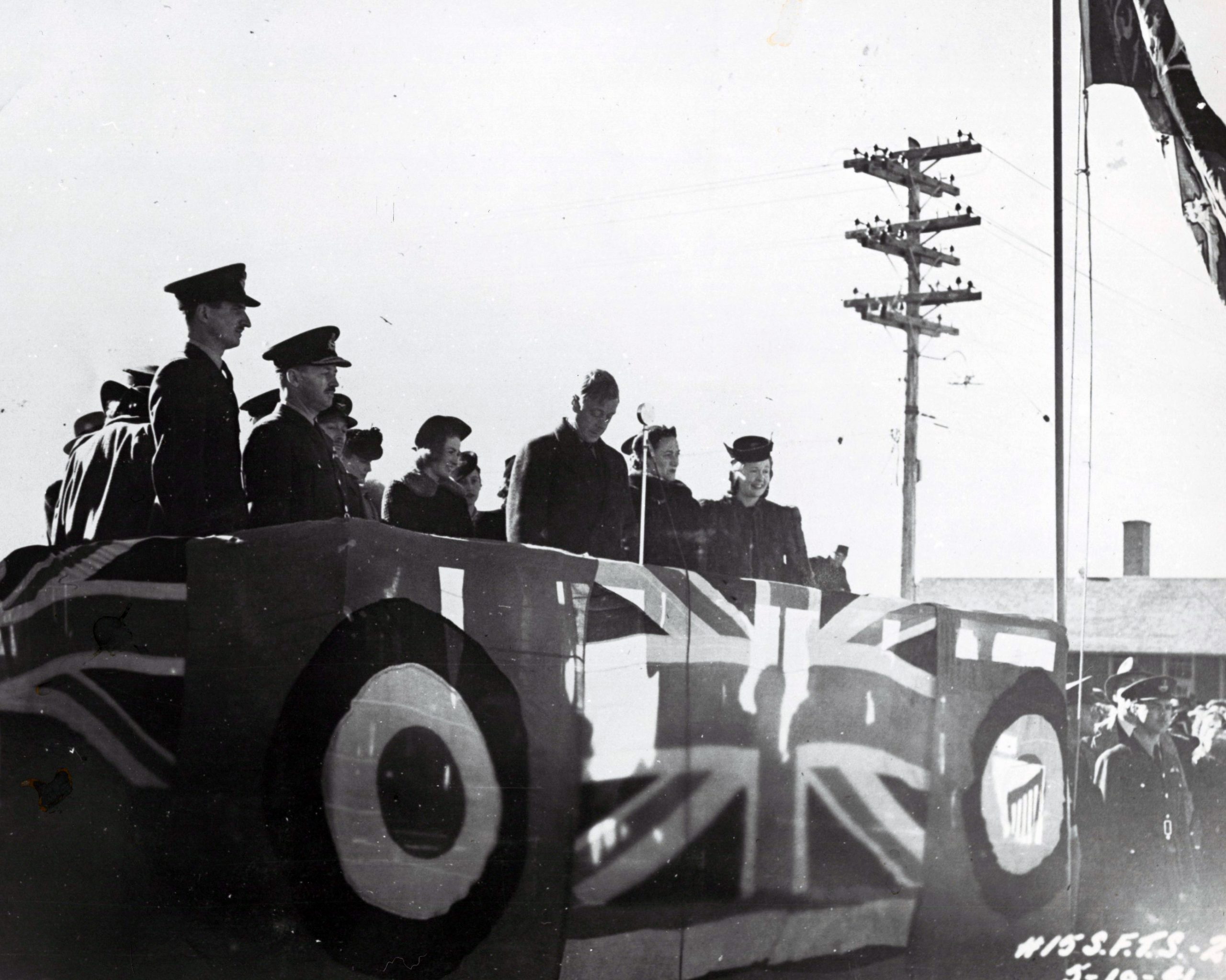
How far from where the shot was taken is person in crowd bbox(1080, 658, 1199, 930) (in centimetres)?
500

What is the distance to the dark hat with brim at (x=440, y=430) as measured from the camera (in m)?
3.95

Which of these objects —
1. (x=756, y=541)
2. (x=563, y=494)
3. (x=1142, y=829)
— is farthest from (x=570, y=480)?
(x=1142, y=829)

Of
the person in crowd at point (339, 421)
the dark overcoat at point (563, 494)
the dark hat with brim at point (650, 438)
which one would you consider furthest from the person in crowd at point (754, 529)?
the person in crowd at point (339, 421)

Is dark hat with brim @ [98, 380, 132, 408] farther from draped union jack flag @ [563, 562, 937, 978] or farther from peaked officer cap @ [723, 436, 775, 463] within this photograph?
peaked officer cap @ [723, 436, 775, 463]

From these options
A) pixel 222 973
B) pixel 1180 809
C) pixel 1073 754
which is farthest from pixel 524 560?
pixel 1180 809

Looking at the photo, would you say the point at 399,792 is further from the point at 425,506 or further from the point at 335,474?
the point at 425,506

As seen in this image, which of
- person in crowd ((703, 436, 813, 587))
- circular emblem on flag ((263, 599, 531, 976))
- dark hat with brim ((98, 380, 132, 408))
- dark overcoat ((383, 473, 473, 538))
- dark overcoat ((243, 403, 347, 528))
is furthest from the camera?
person in crowd ((703, 436, 813, 587))

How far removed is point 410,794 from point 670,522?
1793 mm

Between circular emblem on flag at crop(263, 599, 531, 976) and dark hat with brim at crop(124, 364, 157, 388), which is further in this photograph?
dark hat with brim at crop(124, 364, 157, 388)

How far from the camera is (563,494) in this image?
Result: 417cm

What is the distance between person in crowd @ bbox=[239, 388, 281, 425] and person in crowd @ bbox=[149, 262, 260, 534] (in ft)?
1.07

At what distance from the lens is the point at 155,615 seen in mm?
3078

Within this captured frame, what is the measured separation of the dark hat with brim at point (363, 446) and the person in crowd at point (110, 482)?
860mm

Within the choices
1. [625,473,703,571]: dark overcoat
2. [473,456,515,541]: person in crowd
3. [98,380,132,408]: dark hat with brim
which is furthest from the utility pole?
[98,380,132,408]: dark hat with brim
